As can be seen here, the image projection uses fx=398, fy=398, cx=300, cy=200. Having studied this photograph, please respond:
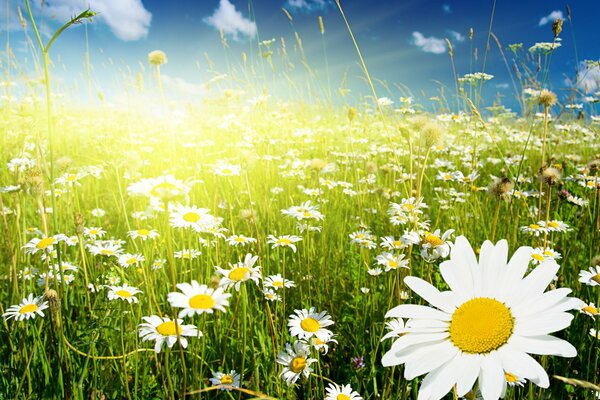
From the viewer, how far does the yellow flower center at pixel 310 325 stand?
1234mm

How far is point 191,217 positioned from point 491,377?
2.83 feet

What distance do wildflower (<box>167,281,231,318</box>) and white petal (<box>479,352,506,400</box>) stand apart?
16.4 inches

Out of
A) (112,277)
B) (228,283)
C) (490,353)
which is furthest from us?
(112,277)

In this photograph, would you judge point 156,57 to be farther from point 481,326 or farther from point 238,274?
point 481,326

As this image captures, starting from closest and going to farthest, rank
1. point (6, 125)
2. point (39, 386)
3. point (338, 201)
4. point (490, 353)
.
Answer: point (490, 353) → point (39, 386) → point (338, 201) → point (6, 125)

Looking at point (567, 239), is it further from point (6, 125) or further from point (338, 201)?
point (6, 125)

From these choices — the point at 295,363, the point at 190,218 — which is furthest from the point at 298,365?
the point at 190,218

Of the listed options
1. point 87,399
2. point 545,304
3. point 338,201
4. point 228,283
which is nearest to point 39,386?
point 87,399

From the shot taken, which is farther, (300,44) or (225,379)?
(300,44)

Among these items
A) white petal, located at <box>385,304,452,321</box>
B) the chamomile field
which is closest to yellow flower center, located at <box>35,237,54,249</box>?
the chamomile field

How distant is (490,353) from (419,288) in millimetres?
140

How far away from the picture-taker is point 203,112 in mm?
5219

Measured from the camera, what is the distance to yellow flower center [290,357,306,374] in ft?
3.38

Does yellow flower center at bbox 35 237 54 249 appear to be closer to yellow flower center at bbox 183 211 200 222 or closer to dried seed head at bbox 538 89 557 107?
yellow flower center at bbox 183 211 200 222
